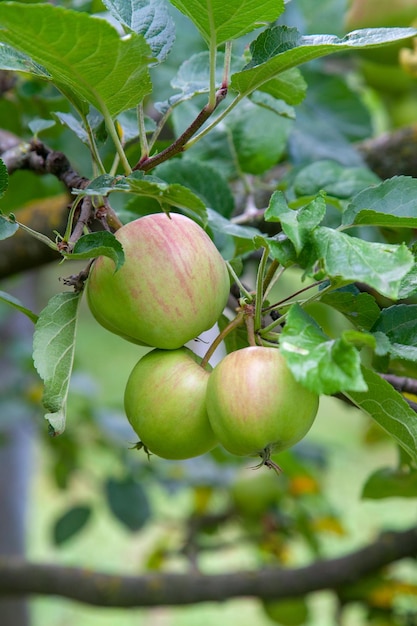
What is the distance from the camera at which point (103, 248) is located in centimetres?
38

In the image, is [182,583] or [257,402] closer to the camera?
[257,402]

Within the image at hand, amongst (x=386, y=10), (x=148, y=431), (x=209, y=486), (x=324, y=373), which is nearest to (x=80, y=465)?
(x=209, y=486)

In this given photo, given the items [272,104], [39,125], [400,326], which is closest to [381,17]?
[272,104]

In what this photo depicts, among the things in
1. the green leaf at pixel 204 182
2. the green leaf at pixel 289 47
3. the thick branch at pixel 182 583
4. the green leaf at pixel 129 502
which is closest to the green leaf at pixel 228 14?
the green leaf at pixel 289 47

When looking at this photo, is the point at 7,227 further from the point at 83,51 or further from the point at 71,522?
the point at 71,522

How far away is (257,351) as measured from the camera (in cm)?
39

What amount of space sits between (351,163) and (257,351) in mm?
525

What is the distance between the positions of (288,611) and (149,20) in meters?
1.17

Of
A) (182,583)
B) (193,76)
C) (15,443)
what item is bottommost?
(15,443)

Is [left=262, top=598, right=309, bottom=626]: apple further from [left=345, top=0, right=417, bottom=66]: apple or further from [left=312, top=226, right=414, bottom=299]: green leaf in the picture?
[left=312, top=226, right=414, bottom=299]: green leaf

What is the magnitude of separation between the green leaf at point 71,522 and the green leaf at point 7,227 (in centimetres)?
114

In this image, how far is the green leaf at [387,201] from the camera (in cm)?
43

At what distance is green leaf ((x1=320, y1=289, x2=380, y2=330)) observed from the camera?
1.46 feet

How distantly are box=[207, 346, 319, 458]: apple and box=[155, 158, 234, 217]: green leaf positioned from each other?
286 mm
